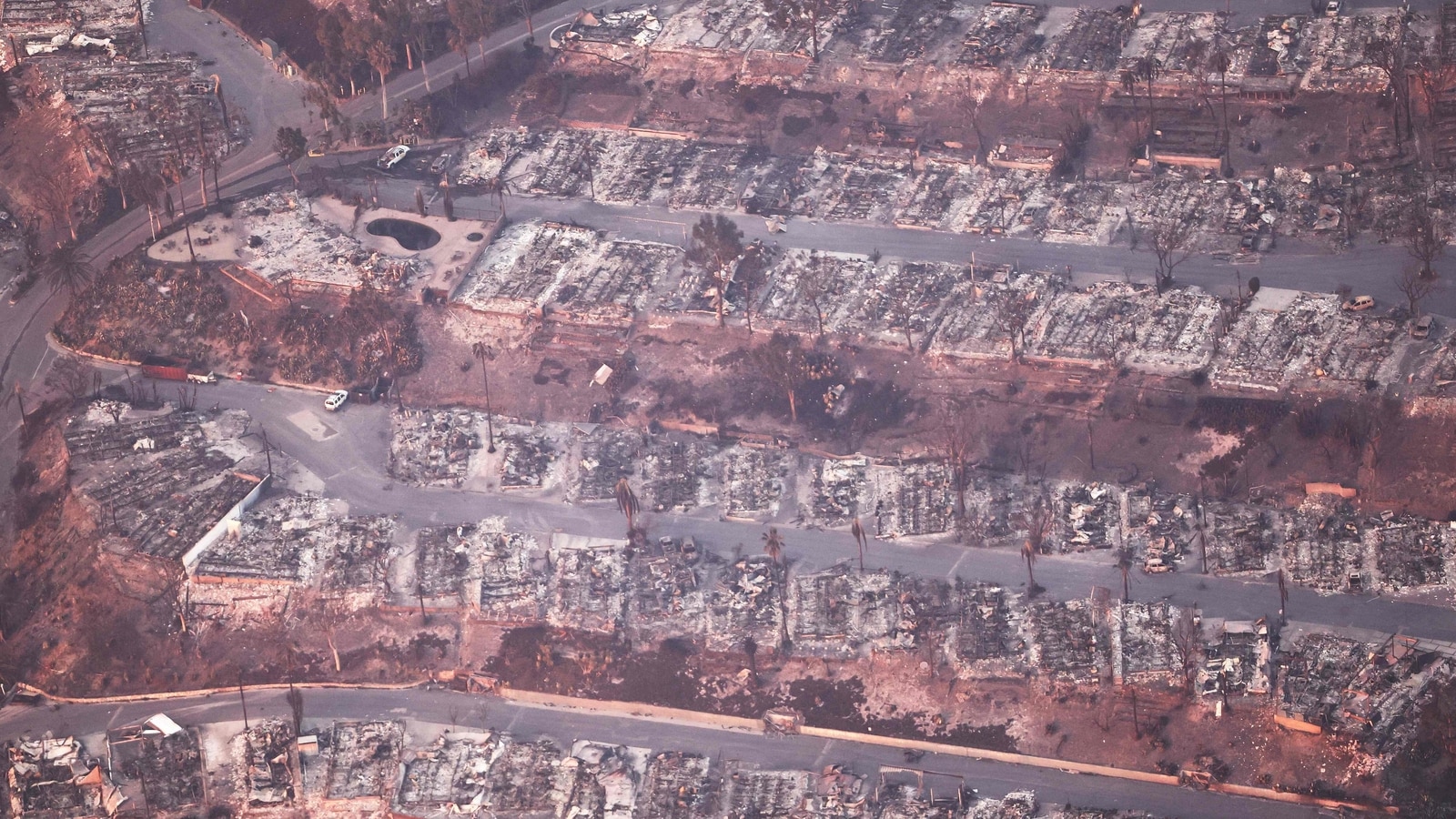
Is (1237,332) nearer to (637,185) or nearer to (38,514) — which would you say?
(637,185)

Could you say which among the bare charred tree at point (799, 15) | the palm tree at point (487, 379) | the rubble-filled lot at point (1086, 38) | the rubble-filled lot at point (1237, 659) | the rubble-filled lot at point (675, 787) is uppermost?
the bare charred tree at point (799, 15)

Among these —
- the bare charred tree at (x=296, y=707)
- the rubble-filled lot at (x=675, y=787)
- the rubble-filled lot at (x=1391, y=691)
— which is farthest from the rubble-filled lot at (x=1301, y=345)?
the bare charred tree at (x=296, y=707)

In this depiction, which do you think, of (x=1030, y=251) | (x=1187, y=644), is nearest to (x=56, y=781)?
(x=1187, y=644)

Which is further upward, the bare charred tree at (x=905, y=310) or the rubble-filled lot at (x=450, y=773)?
the bare charred tree at (x=905, y=310)

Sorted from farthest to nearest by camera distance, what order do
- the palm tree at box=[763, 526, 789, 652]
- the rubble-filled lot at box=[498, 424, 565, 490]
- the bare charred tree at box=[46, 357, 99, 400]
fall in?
the bare charred tree at box=[46, 357, 99, 400]
the rubble-filled lot at box=[498, 424, 565, 490]
the palm tree at box=[763, 526, 789, 652]

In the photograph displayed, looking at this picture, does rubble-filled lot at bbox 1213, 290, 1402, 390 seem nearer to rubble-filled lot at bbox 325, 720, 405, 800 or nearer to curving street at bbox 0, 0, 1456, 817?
curving street at bbox 0, 0, 1456, 817

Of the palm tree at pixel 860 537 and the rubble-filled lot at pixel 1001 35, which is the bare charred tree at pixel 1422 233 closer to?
the rubble-filled lot at pixel 1001 35

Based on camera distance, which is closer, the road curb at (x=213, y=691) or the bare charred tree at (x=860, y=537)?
the road curb at (x=213, y=691)

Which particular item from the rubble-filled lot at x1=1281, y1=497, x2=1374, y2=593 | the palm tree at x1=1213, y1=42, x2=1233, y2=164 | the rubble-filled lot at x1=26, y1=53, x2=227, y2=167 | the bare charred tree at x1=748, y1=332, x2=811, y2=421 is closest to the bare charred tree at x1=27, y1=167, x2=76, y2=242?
the rubble-filled lot at x1=26, y1=53, x2=227, y2=167
